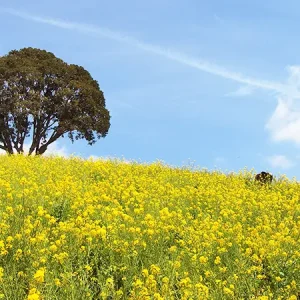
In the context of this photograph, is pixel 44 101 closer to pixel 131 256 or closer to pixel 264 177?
pixel 264 177

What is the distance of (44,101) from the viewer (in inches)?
1463

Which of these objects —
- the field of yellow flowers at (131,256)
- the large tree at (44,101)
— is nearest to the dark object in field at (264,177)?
the field of yellow flowers at (131,256)

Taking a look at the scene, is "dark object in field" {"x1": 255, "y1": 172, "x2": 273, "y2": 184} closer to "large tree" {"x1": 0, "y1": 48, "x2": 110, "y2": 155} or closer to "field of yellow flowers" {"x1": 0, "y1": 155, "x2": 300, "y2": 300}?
"field of yellow flowers" {"x1": 0, "y1": 155, "x2": 300, "y2": 300}

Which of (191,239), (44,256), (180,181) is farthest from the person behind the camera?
(180,181)

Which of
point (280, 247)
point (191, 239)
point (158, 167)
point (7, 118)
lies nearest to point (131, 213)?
point (191, 239)

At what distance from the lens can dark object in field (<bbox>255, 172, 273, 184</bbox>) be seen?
18.5 metres

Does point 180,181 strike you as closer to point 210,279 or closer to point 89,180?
point 89,180

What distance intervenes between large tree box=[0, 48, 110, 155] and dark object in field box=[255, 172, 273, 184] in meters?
21.8

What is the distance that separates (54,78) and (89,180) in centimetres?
2581

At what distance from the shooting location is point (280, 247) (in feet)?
26.4

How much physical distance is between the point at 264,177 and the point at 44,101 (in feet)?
74.4

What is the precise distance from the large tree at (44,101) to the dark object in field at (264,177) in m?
21.8

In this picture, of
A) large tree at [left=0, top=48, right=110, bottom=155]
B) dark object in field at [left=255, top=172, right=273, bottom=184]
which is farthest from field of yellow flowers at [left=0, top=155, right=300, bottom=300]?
large tree at [left=0, top=48, right=110, bottom=155]

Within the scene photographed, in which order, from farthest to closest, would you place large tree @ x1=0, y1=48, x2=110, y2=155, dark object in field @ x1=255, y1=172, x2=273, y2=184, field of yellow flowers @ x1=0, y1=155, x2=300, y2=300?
large tree @ x1=0, y1=48, x2=110, y2=155 < dark object in field @ x1=255, y1=172, x2=273, y2=184 < field of yellow flowers @ x1=0, y1=155, x2=300, y2=300
